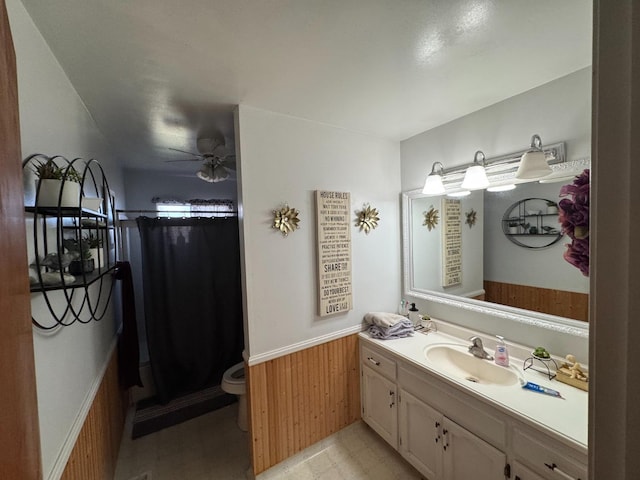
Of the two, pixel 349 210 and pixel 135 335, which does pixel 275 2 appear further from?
pixel 135 335

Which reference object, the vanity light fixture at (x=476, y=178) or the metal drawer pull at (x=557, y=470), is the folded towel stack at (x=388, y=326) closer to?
the metal drawer pull at (x=557, y=470)

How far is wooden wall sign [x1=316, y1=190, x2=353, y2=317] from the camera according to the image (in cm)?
188

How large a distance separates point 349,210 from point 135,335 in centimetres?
208

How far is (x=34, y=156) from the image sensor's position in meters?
0.91

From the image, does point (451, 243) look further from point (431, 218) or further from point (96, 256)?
point (96, 256)

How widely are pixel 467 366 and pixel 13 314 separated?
2054 mm

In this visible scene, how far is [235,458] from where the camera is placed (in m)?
1.87

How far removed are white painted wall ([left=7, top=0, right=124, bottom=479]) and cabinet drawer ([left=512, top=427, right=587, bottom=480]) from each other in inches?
72.7

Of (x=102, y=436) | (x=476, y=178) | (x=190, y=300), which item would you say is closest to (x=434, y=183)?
(x=476, y=178)

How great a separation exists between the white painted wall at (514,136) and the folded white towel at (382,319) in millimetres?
319

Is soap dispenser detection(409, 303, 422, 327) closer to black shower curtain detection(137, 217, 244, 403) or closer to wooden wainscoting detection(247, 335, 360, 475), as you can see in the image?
wooden wainscoting detection(247, 335, 360, 475)

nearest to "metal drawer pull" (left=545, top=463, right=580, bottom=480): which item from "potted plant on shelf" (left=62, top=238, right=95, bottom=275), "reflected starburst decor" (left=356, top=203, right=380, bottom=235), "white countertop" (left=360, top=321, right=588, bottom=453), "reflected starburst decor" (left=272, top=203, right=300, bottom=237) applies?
"white countertop" (left=360, top=321, right=588, bottom=453)

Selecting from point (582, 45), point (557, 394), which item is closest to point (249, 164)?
point (582, 45)

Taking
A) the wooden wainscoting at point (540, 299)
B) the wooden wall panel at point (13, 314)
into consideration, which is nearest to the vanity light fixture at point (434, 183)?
the wooden wainscoting at point (540, 299)
